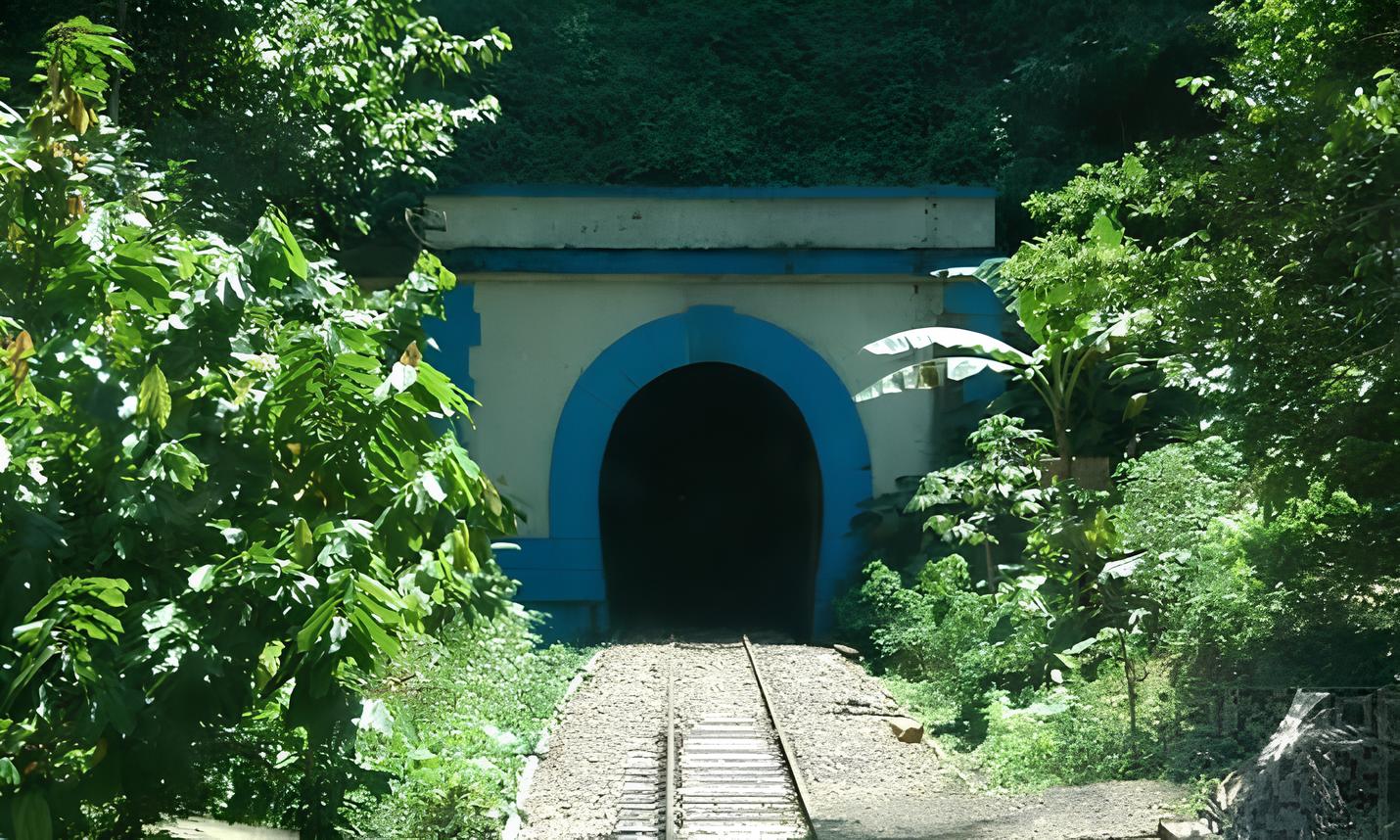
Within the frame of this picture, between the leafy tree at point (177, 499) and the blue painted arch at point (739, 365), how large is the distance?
32.9 feet

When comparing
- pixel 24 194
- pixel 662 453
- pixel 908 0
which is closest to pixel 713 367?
pixel 662 453

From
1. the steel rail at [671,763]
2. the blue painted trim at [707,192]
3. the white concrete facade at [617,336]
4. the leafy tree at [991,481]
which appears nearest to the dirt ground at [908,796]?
the steel rail at [671,763]

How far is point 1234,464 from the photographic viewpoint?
8.67 m

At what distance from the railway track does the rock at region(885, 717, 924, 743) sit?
896 mm

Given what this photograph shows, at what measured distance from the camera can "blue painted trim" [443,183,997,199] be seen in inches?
572

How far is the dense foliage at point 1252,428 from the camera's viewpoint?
6.17 m

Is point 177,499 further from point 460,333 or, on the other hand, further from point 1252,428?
point 460,333

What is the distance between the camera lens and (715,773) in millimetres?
8008

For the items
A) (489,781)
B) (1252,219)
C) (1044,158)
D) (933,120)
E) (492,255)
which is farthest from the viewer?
(933,120)

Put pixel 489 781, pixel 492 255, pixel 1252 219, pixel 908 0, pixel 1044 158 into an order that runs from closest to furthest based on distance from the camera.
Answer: pixel 1252 219, pixel 489 781, pixel 492 255, pixel 1044 158, pixel 908 0

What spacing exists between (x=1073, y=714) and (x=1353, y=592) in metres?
2.07

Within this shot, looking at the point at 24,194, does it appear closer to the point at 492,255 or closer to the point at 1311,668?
the point at 1311,668

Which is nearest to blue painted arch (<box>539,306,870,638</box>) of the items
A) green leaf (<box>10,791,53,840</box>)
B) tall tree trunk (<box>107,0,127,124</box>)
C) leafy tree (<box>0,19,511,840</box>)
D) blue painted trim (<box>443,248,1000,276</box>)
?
blue painted trim (<box>443,248,1000,276</box>)

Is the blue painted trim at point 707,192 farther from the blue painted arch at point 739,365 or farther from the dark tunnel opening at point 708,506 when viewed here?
the dark tunnel opening at point 708,506
